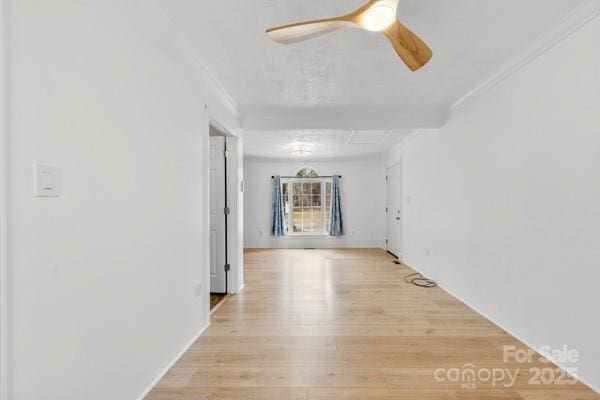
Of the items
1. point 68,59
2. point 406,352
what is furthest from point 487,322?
point 68,59

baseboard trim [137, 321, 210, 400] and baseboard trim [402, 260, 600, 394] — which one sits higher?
baseboard trim [137, 321, 210, 400]

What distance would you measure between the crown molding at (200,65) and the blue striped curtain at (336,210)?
4051 millimetres

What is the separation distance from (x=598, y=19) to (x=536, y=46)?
0.39m

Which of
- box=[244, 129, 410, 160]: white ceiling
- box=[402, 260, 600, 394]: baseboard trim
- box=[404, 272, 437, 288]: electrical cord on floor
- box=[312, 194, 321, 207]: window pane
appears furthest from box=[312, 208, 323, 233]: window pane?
box=[402, 260, 600, 394]: baseboard trim

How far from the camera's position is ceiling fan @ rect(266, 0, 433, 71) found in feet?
4.53

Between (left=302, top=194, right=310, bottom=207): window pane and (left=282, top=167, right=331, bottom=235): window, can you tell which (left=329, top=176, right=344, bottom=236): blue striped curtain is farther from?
(left=302, top=194, right=310, bottom=207): window pane

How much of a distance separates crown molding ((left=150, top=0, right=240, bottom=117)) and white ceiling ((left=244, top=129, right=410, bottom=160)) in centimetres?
134

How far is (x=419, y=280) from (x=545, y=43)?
3209 millimetres

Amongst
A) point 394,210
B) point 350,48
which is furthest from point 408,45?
point 394,210

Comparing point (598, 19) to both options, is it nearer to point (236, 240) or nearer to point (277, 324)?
point (277, 324)

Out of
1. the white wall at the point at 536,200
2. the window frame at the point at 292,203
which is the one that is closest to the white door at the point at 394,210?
the window frame at the point at 292,203

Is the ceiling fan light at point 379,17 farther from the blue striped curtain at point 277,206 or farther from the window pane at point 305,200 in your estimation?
the window pane at point 305,200

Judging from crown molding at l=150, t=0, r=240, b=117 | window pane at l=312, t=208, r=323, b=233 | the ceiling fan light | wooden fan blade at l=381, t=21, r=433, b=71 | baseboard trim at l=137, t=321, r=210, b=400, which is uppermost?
crown molding at l=150, t=0, r=240, b=117

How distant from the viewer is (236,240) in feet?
11.5
